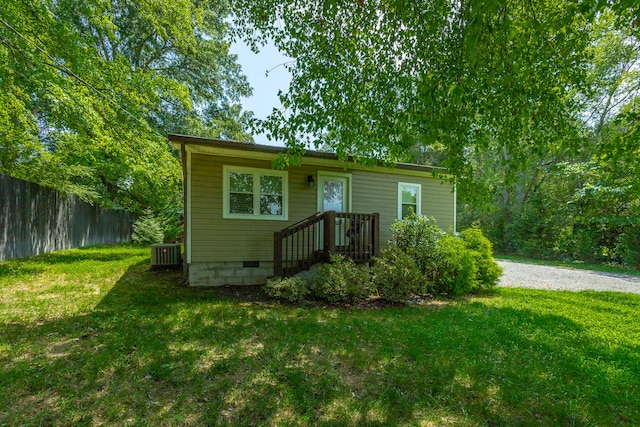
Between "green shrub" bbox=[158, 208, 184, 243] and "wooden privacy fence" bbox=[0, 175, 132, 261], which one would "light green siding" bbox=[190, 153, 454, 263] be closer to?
"wooden privacy fence" bbox=[0, 175, 132, 261]

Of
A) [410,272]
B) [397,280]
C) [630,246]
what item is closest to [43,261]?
[397,280]

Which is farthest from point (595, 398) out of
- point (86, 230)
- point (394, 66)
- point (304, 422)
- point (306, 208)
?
point (86, 230)

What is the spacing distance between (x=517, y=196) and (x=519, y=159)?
18093mm

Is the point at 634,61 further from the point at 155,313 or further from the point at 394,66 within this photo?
the point at 155,313

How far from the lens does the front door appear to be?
7.79 meters

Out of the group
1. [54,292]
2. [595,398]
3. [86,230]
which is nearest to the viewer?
[595,398]

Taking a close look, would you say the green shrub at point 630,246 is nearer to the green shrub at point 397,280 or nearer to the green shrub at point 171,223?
the green shrub at point 397,280

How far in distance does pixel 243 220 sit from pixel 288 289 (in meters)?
2.19

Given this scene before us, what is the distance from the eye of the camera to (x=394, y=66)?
4883 mm

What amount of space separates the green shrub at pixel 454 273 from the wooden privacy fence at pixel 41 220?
1082 centimetres

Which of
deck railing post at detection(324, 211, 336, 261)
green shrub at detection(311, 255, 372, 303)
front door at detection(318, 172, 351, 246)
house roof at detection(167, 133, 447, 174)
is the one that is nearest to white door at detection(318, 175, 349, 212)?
front door at detection(318, 172, 351, 246)

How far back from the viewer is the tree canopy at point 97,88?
6.20 metres

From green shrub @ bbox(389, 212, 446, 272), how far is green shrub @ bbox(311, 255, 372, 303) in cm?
143

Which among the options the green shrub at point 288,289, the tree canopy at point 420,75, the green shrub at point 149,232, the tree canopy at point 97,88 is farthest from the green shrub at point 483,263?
the green shrub at point 149,232
